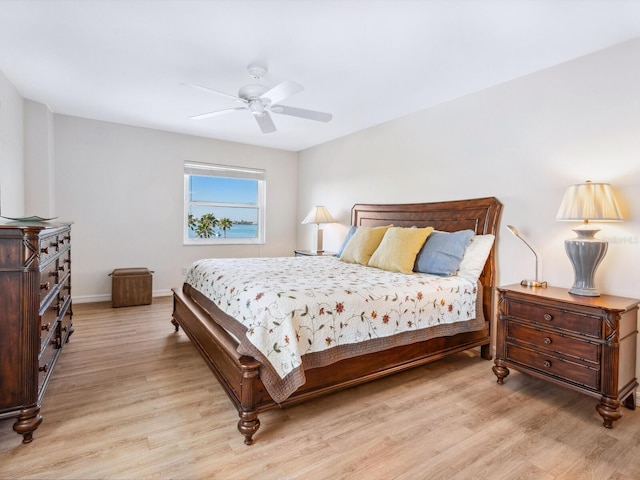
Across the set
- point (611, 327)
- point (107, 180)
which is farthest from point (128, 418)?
point (107, 180)

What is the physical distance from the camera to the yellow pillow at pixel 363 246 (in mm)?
3611

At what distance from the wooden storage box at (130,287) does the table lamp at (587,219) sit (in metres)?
4.65

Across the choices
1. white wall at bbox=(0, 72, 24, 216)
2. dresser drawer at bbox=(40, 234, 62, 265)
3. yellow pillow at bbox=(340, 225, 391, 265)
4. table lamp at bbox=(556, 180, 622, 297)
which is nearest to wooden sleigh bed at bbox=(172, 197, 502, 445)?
yellow pillow at bbox=(340, 225, 391, 265)

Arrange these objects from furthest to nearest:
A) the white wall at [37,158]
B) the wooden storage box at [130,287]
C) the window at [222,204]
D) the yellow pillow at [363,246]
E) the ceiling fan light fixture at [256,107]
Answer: the window at [222,204] < the wooden storage box at [130,287] < the white wall at [37,158] < the yellow pillow at [363,246] < the ceiling fan light fixture at [256,107]

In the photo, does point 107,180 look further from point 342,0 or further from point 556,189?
point 556,189

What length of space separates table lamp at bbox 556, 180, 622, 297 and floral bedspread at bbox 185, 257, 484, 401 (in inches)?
30.2

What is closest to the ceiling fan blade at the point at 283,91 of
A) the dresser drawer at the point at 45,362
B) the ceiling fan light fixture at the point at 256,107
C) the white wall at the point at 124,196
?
the ceiling fan light fixture at the point at 256,107

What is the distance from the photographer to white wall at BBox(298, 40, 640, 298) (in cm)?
239

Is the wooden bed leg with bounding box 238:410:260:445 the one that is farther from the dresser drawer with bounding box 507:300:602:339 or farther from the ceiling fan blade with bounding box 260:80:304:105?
the ceiling fan blade with bounding box 260:80:304:105

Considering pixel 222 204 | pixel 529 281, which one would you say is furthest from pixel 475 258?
pixel 222 204

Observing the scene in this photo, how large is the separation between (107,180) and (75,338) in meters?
2.32

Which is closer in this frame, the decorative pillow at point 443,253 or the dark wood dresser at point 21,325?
the dark wood dresser at point 21,325

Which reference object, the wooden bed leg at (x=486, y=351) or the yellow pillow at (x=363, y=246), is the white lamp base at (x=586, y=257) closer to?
the wooden bed leg at (x=486, y=351)

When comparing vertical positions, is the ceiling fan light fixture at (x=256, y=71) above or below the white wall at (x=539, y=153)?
above
